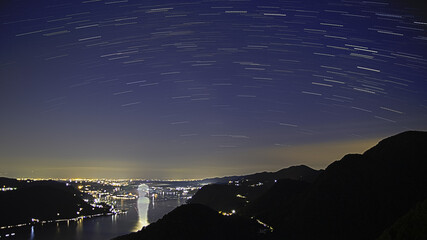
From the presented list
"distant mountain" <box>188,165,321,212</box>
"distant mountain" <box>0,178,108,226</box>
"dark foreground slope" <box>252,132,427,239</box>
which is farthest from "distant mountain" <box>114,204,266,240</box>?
"distant mountain" <box>0,178,108,226</box>

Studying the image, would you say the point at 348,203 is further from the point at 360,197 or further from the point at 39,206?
the point at 39,206

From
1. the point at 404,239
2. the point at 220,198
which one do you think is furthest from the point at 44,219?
the point at 404,239

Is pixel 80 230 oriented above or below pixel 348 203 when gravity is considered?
below

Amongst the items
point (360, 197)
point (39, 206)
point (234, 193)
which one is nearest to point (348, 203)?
point (360, 197)

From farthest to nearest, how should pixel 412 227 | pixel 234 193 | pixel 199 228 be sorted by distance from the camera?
pixel 234 193 → pixel 199 228 → pixel 412 227

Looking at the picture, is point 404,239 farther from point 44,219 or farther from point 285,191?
point 44,219

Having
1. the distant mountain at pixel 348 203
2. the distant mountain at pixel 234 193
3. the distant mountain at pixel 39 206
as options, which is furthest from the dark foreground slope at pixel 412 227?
the distant mountain at pixel 39 206
